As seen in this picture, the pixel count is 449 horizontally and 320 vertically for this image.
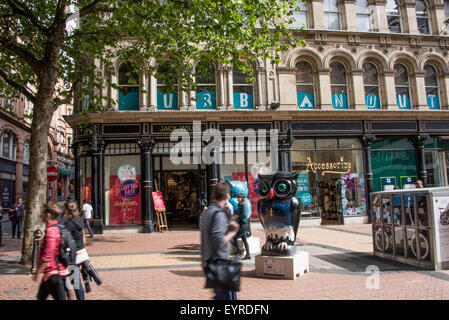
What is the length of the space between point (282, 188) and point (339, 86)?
12.5 m

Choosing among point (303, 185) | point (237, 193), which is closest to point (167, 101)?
point (303, 185)

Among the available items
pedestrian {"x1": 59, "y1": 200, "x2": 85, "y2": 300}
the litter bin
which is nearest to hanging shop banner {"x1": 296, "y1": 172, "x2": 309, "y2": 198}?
the litter bin

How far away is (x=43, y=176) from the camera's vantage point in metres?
9.25

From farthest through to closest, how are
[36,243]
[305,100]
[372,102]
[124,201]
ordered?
[372,102] < [305,100] < [124,201] < [36,243]

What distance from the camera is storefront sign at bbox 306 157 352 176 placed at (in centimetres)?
1708

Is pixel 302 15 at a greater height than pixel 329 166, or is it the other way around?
pixel 302 15

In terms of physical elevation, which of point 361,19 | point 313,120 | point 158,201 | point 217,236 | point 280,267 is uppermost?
point 361,19

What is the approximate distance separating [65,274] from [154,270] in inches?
150

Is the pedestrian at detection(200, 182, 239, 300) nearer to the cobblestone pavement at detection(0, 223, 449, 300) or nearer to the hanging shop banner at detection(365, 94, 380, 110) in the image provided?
the cobblestone pavement at detection(0, 223, 449, 300)

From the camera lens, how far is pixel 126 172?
16.0 meters

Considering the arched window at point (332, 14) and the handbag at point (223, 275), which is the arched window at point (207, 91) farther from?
the handbag at point (223, 275)

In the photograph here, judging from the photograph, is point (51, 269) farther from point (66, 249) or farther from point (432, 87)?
point (432, 87)

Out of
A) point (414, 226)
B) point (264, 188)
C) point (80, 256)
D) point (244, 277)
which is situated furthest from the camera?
point (414, 226)
